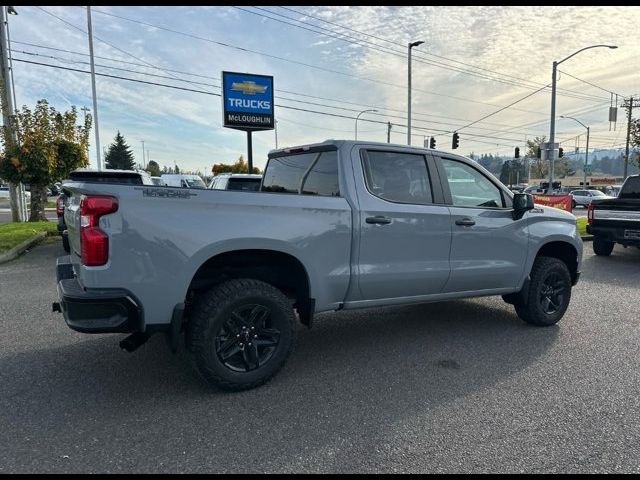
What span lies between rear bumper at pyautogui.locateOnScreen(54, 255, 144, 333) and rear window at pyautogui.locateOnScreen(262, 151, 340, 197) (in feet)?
5.97

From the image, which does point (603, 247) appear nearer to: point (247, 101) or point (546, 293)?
point (546, 293)

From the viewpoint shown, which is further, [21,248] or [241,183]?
[241,183]

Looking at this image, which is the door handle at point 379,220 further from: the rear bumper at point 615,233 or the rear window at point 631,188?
the rear window at point 631,188

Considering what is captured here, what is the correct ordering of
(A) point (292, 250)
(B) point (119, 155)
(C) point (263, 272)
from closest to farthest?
1. (A) point (292, 250)
2. (C) point (263, 272)
3. (B) point (119, 155)

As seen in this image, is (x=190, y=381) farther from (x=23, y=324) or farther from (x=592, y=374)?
(x=592, y=374)

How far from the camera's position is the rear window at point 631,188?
34.7 feet

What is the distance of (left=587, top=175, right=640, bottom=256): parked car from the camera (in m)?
8.93

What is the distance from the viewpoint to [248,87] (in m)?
15.1

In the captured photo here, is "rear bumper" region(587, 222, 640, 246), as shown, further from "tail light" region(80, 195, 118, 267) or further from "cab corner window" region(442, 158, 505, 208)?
"tail light" region(80, 195, 118, 267)

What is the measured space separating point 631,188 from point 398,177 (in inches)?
373

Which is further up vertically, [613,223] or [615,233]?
[613,223]

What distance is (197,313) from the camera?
3.22 m

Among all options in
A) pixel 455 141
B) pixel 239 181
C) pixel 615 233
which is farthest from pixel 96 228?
pixel 455 141

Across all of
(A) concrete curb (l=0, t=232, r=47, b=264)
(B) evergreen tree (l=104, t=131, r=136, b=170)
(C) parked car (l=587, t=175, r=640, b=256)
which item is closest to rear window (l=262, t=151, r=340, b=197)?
(A) concrete curb (l=0, t=232, r=47, b=264)
